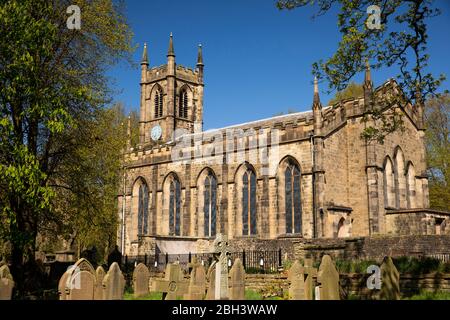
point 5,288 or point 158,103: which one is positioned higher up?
point 158,103

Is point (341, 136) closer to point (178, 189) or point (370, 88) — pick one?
Result: point (370, 88)

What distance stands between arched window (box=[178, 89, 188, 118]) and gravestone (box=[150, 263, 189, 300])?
37.1 meters

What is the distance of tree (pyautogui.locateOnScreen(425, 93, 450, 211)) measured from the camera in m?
39.5

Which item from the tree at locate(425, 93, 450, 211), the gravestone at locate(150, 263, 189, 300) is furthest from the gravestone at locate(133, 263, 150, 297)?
the tree at locate(425, 93, 450, 211)

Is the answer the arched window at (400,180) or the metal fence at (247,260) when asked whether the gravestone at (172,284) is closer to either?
the metal fence at (247,260)

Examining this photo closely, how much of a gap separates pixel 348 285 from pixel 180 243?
20.1 m

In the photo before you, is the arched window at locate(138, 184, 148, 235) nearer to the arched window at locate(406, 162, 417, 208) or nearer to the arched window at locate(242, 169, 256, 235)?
the arched window at locate(242, 169, 256, 235)

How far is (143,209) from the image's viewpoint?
41562 millimetres

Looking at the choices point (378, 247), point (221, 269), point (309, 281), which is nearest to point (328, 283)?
point (309, 281)

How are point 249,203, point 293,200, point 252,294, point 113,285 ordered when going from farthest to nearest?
point 249,203 < point 293,200 < point 252,294 < point 113,285

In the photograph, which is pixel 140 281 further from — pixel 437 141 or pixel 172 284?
pixel 437 141

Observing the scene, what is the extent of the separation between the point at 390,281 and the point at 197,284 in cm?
613

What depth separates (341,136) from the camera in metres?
32.1
